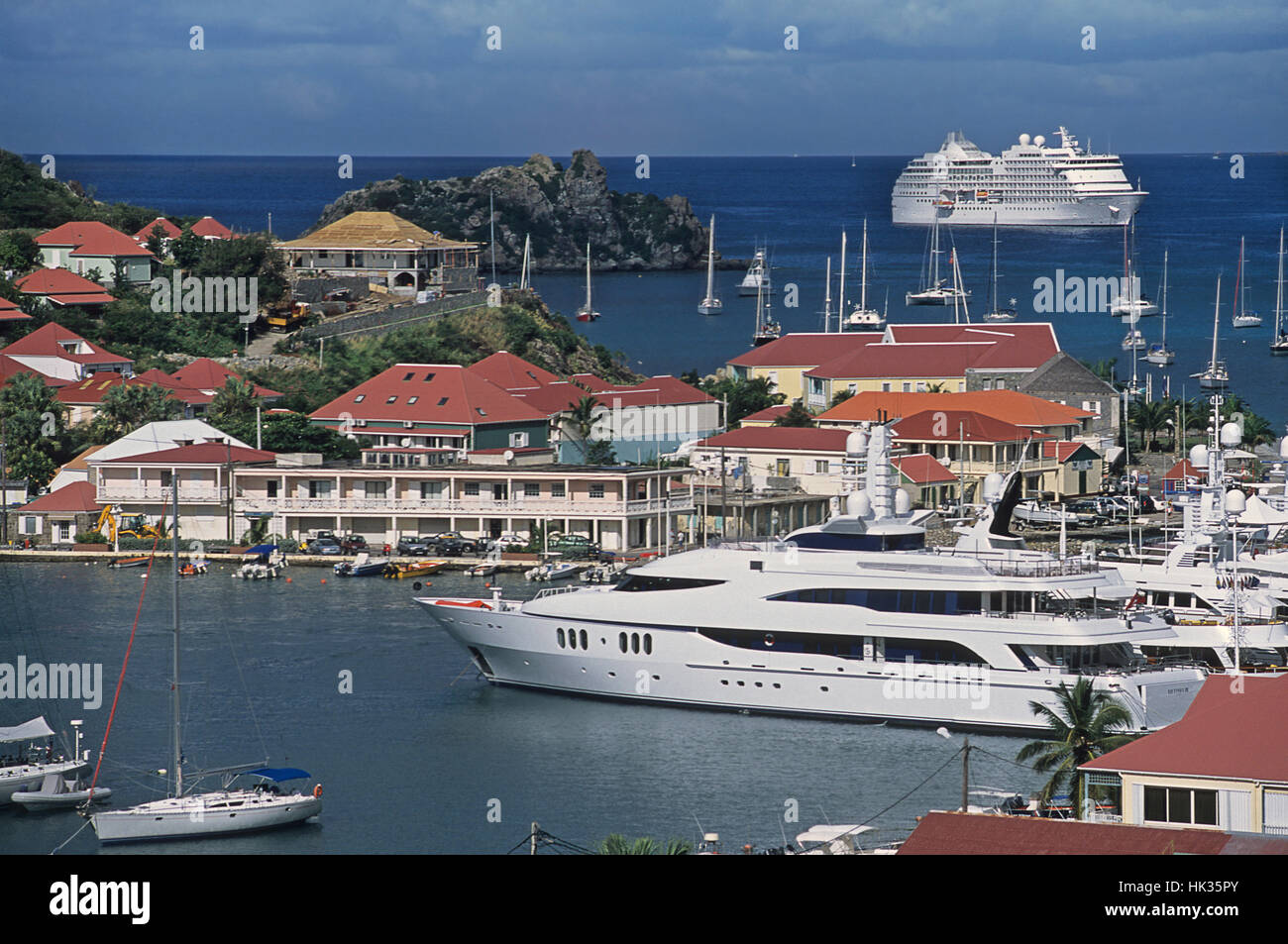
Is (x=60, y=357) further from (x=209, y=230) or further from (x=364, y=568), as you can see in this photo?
(x=364, y=568)

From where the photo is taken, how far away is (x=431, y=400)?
57562 millimetres

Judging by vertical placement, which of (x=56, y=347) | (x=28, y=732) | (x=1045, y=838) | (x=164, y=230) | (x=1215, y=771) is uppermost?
(x=164, y=230)

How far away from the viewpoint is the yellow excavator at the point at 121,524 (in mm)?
51812

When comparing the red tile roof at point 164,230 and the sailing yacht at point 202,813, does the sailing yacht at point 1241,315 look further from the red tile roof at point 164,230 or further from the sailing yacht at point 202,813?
the sailing yacht at point 202,813

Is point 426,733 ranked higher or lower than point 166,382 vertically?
lower

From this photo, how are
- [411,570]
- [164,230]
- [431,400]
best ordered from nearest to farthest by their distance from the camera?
[411,570]
[431,400]
[164,230]

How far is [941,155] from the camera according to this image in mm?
176875

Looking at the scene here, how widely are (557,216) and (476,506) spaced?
286 feet

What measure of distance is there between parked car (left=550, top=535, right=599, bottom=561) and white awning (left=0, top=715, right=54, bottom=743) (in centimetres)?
2029

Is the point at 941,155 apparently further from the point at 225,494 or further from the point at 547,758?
the point at 547,758

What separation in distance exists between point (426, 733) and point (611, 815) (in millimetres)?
5838

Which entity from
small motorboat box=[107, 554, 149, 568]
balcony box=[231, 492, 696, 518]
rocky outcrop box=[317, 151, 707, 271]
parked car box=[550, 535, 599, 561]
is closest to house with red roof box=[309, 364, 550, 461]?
balcony box=[231, 492, 696, 518]

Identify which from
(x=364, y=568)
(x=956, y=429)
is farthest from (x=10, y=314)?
(x=956, y=429)
